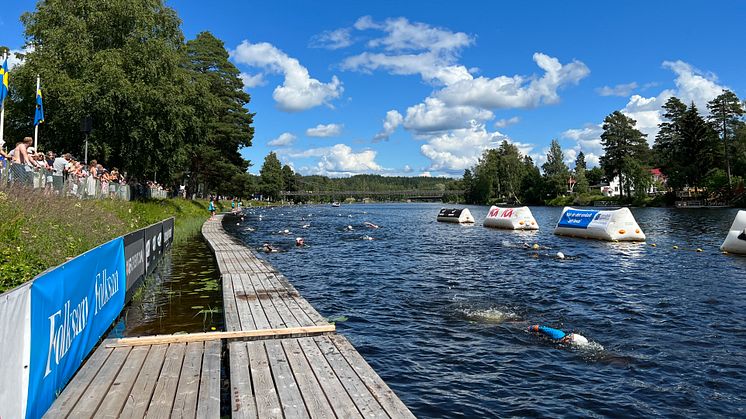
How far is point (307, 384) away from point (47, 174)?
1329cm

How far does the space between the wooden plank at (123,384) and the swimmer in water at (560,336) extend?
7280 millimetres

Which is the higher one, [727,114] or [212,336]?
[727,114]

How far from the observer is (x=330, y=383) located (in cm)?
569

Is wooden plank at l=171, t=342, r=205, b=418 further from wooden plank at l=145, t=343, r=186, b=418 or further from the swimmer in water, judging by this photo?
the swimmer in water

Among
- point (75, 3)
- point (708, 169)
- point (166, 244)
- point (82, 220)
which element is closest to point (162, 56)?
point (75, 3)

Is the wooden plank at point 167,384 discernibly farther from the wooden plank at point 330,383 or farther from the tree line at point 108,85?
the tree line at point 108,85

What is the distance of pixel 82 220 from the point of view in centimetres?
1316

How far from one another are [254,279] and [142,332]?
4669 millimetres

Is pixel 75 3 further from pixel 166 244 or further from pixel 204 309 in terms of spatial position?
pixel 204 309

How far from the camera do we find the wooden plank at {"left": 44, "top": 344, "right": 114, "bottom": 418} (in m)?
4.75

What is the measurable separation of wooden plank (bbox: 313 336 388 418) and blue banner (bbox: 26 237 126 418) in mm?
3127

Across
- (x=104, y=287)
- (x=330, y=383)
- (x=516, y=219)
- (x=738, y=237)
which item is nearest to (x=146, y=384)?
(x=330, y=383)

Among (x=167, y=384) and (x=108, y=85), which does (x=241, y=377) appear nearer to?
(x=167, y=384)

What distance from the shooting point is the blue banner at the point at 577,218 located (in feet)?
101
